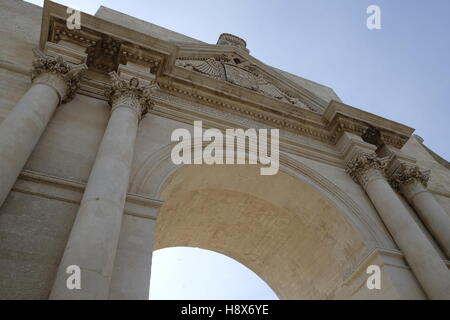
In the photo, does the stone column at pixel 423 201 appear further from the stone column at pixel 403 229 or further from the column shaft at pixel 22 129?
the column shaft at pixel 22 129

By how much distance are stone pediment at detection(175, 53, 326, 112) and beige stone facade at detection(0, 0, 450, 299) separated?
57 millimetres

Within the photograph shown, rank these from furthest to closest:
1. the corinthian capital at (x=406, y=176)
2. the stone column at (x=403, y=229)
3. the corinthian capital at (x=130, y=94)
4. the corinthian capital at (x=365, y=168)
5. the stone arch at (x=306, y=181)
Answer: the corinthian capital at (x=406, y=176) → the corinthian capital at (x=365, y=168) → the corinthian capital at (x=130, y=94) → the stone column at (x=403, y=229) → the stone arch at (x=306, y=181)

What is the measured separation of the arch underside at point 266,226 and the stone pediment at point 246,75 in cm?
302

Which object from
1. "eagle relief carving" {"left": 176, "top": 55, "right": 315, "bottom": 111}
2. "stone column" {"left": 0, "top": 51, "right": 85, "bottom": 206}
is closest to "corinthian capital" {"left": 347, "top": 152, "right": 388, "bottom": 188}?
"eagle relief carving" {"left": 176, "top": 55, "right": 315, "bottom": 111}

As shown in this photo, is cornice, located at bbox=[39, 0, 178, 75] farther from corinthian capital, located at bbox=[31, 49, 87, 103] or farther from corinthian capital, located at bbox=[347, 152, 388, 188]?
corinthian capital, located at bbox=[347, 152, 388, 188]

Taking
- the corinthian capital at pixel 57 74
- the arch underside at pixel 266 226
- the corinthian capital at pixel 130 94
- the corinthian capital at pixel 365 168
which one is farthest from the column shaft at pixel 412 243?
the corinthian capital at pixel 57 74

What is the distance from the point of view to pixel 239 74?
427 inches

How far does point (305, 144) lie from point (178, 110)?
3.25 metres

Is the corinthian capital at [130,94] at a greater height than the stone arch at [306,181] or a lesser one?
greater

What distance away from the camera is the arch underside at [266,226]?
25.9 ft

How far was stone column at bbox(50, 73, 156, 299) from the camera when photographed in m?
3.90

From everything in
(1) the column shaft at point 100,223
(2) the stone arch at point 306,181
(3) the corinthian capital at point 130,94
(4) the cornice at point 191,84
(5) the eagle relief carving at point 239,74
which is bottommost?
(1) the column shaft at point 100,223

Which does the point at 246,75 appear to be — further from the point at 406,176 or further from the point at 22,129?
the point at 22,129
